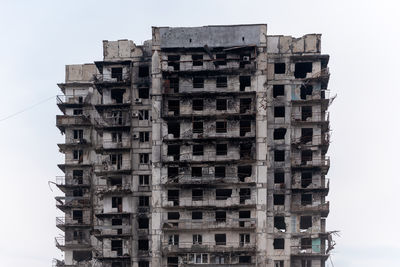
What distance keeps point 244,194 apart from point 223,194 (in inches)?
93.7

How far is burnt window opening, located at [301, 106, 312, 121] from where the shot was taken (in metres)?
68.1

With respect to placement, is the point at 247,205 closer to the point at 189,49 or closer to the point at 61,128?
the point at 189,49

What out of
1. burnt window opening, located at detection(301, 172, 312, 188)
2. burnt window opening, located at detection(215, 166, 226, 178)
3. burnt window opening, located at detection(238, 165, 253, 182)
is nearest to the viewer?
burnt window opening, located at detection(238, 165, 253, 182)

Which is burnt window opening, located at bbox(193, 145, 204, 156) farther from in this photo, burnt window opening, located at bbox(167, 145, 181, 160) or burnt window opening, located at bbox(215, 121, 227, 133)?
burnt window opening, located at bbox(215, 121, 227, 133)

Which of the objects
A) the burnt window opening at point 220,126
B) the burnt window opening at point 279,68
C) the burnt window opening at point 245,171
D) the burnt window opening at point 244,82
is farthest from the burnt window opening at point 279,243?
the burnt window opening at point 279,68

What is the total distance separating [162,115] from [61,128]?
15.0 m

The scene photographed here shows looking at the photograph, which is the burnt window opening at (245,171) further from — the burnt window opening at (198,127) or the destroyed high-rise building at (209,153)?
the burnt window opening at (198,127)

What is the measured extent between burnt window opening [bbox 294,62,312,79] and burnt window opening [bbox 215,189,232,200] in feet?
52.0

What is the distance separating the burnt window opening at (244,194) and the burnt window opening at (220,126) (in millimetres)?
6784

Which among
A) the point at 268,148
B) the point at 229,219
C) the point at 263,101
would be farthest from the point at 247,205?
the point at 263,101

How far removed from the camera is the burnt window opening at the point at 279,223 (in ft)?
217

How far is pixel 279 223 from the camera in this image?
66.6m

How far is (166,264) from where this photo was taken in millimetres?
64750

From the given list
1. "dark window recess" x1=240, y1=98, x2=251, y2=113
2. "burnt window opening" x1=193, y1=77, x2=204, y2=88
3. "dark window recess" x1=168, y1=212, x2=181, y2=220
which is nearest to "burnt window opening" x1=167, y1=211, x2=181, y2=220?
"dark window recess" x1=168, y1=212, x2=181, y2=220
